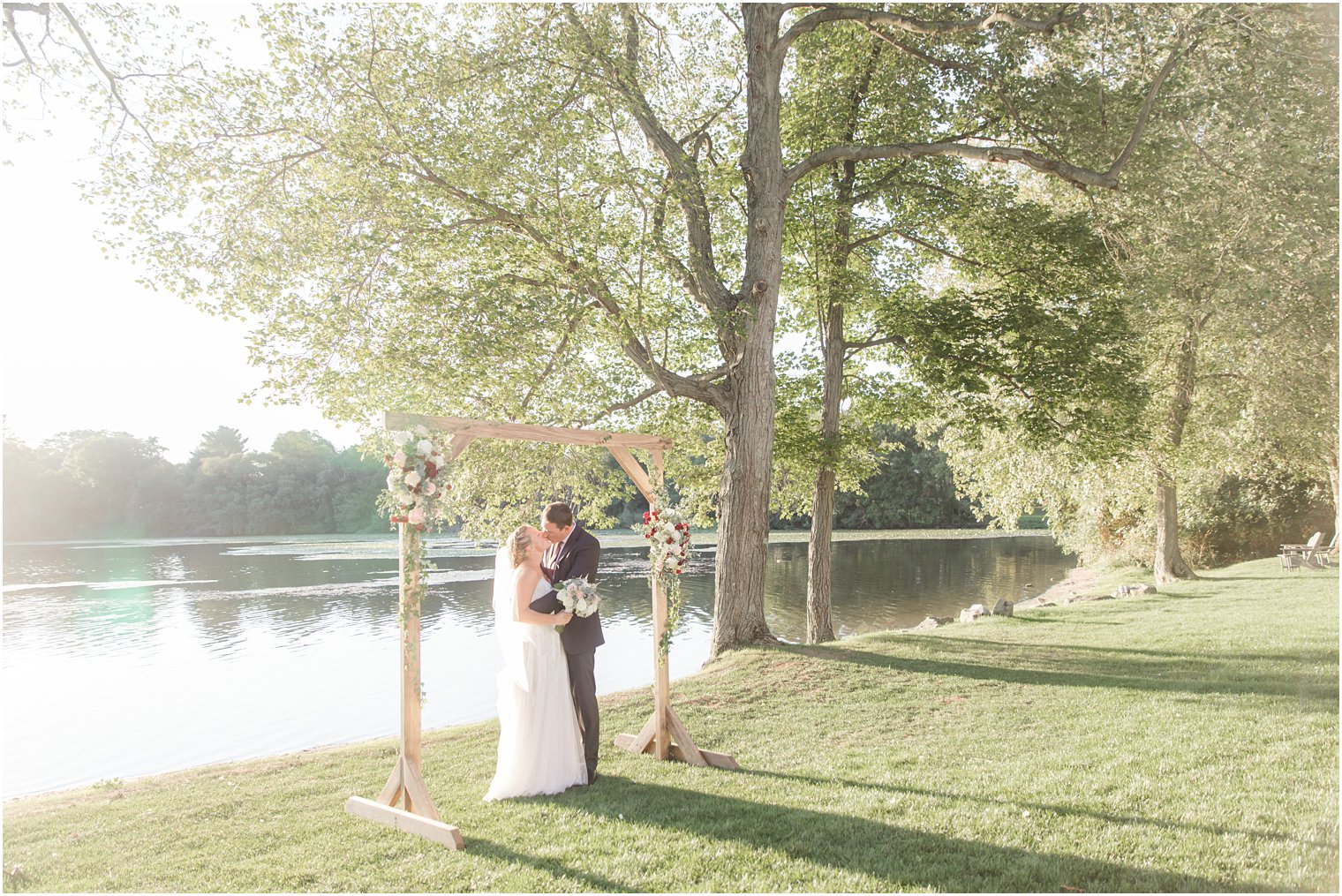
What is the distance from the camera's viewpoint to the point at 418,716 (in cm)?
640

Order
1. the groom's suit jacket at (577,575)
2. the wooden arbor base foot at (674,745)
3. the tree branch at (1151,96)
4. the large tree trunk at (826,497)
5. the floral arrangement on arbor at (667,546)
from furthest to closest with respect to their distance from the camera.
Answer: the large tree trunk at (826,497), the tree branch at (1151,96), the floral arrangement on arbor at (667,546), the wooden arbor base foot at (674,745), the groom's suit jacket at (577,575)

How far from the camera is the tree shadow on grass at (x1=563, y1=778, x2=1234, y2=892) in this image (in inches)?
187

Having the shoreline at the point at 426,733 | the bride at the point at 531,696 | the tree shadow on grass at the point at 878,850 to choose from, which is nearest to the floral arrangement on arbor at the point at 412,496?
the bride at the point at 531,696

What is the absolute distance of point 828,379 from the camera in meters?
16.6

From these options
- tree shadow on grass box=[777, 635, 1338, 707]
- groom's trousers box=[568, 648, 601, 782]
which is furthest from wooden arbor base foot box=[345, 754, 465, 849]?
tree shadow on grass box=[777, 635, 1338, 707]

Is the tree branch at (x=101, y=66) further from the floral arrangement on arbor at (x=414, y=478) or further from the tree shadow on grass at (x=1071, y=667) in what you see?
the tree shadow on grass at (x=1071, y=667)

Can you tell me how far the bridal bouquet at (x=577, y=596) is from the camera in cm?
686

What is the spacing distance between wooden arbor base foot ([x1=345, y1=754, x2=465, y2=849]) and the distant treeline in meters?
43.3

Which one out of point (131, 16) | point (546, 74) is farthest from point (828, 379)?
point (131, 16)

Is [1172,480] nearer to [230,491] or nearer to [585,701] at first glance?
[585,701]

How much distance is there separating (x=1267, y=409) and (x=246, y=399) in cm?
1340

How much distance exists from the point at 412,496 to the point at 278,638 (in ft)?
56.6

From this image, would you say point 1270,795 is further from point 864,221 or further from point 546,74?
point 864,221

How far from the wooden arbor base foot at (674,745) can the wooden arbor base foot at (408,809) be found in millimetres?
2393
